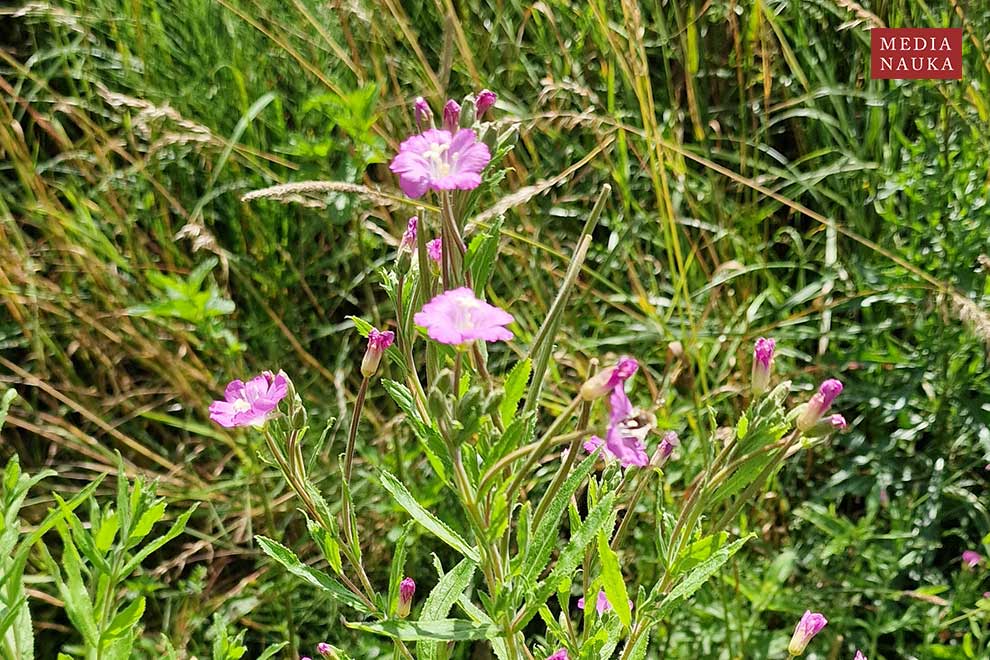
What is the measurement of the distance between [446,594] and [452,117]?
1.68 feet

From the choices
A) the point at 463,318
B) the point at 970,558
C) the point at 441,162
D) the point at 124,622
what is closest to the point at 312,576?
the point at 124,622

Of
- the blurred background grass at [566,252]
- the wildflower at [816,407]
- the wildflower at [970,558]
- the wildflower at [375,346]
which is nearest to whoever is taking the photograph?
the wildflower at [816,407]

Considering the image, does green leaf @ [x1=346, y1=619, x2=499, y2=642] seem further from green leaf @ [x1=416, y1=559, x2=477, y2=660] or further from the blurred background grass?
the blurred background grass

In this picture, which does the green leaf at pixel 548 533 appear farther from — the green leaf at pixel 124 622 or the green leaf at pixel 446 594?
the green leaf at pixel 124 622

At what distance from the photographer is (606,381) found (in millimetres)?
858

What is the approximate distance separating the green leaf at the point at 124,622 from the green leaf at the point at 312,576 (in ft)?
0.54

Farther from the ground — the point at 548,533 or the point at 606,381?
the point at 606,381

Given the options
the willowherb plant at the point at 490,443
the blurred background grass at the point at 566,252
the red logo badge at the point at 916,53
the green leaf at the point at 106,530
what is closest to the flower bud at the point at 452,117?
the willowherb plant at the point at 490,443

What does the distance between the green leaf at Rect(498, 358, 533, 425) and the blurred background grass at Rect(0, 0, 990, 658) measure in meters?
0.81

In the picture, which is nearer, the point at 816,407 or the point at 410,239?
the point at 816,407

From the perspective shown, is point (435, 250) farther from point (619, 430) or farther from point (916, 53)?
point (916, 53)

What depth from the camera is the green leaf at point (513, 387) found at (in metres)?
0.89

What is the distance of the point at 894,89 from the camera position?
1968mm

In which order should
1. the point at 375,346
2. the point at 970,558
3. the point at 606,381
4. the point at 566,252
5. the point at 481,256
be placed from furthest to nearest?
1. the point at 566,252
2. the point at 970,558
3. the point at 375,346
4. the point at 481,256
5. the point at 606,381
